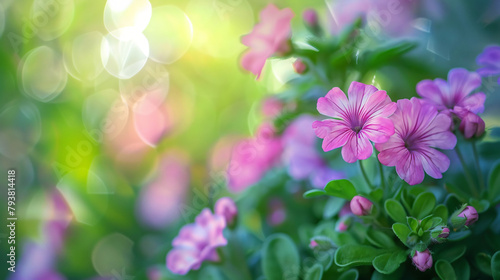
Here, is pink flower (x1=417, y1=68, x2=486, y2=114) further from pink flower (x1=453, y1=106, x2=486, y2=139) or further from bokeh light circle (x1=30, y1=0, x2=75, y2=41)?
bokeh light circle (x1=30, y1=0, x2=75, y2=41)

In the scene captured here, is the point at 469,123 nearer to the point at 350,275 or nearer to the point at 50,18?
the point at 350,275

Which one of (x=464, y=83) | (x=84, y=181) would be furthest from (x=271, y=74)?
(x=464, y=83)

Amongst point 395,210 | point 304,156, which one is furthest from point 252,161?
point 395,210

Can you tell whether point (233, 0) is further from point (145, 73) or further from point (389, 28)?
point (389, 28)

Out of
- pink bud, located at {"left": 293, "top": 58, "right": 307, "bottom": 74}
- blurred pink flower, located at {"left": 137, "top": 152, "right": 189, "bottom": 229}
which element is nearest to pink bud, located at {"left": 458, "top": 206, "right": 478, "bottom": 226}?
pink bud, located at {"left": 293, "top": 58, "right": 307, "bottom": 74}

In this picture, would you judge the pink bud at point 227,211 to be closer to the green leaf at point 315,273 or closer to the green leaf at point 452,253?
the green leaf at point 315,273

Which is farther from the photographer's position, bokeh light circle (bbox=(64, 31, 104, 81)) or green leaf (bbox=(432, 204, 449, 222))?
bokeh light circle (bbox=(64, 31, 104, 81))

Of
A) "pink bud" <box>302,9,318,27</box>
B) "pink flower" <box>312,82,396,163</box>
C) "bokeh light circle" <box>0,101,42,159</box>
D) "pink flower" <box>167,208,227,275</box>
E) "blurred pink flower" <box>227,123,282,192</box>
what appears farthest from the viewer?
"bokeh light circle" <box>0,101,42,159</box>
